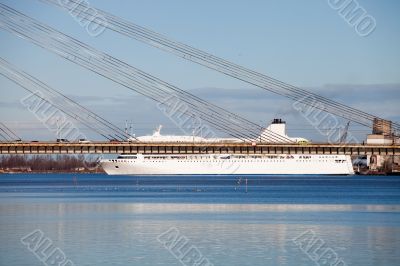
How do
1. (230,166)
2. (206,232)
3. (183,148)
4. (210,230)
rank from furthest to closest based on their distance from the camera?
(230,166), (183,148), (210,230), (206,232)

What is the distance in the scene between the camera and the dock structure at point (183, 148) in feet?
257

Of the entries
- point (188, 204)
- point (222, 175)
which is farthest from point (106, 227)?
point (222, 175)

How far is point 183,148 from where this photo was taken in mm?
83312

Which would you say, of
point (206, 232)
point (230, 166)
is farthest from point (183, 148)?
point (230, 166)

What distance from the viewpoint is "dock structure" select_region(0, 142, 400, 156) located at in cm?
7831

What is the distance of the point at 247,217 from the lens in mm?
53438

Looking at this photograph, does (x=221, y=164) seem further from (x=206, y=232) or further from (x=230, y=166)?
(x=206, y=232)

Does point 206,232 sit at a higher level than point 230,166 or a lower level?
lower

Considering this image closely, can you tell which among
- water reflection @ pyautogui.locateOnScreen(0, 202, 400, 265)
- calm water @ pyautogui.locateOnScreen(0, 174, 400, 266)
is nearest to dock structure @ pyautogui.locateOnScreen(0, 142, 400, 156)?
calm water @ pyautogui.locateOnScreen(0, 174, 400, 266)

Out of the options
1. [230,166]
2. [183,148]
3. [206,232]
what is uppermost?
[230,166]

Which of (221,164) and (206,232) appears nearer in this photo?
(206,232)

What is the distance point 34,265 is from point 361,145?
2096 inches

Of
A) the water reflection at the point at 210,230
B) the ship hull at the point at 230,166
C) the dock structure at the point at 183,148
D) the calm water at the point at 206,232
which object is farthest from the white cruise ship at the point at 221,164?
the water reflection at the point at 210,230

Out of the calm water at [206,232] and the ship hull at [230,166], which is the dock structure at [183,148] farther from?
the ship hull at [230,166]
